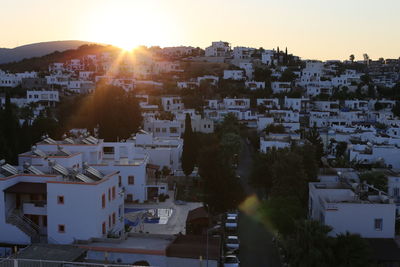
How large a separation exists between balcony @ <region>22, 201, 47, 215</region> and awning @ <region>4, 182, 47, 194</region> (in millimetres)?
494

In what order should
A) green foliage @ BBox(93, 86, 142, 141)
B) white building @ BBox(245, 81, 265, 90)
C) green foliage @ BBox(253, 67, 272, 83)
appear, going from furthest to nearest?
green foliage @ BBox(253, 67, 272, 83) → white building @ BBox(245, 81, 265, 90) → green foliage @ BBox(93, 86, 142, 141)

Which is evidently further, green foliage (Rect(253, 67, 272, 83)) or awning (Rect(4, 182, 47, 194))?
green foliage (Rect(253, 67, 272, 83))

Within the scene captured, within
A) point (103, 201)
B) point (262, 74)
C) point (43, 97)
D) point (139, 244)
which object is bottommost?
point (139, 244)

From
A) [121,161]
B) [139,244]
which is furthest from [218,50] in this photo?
[139,244]

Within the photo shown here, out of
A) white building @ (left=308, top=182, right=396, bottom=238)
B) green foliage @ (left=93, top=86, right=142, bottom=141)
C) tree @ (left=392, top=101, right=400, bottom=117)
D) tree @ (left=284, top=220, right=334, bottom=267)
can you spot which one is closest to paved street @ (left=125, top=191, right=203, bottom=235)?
white building @ (left=308, top=182, right=396, bottom=238)

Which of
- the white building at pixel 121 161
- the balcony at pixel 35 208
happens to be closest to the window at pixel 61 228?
the balcony at pixel 35 208

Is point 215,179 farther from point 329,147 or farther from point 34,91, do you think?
point 34,91

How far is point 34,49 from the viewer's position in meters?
136

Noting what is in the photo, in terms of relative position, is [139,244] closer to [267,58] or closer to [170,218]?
[170,218]

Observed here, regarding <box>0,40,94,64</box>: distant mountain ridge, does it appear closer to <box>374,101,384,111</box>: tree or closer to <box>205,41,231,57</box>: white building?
<box>205,41,231,57</box>: white building

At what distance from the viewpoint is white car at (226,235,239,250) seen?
19.3m

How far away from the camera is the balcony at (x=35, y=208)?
60.5 feet

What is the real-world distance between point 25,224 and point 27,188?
140 centimetres

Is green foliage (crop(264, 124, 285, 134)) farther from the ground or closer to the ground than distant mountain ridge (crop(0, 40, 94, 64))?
closer to the ground
